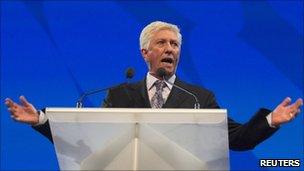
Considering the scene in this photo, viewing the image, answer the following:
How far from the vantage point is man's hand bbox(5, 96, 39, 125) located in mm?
1562

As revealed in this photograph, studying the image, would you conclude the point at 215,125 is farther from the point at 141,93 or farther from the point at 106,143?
the point at 141,93

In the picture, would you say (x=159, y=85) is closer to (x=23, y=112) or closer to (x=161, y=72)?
(x=161, y=72)

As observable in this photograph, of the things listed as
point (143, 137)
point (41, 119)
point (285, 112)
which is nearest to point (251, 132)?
point (285, 112)

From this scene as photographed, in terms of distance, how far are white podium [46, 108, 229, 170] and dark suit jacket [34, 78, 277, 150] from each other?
0.34 m

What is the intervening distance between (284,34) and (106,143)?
A: 5.83 feet

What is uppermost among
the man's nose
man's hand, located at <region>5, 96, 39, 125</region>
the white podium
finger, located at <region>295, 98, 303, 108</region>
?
the man's nose

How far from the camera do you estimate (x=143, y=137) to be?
128 centimetres

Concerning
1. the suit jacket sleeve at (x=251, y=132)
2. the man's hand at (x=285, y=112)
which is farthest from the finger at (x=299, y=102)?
the suit jacket sleeve at (x=251, y=132)

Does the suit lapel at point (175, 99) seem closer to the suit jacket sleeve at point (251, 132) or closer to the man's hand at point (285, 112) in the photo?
the suit jacket sleeve at point (251, 132)

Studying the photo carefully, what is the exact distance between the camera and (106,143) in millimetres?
1295

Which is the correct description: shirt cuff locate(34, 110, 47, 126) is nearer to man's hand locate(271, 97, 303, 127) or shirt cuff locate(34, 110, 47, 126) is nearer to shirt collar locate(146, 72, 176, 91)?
shirt collar locate(146, 72, 176, 91)

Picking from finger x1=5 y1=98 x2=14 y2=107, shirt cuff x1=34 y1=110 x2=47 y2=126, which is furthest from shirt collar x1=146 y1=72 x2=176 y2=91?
finger x1=5 y1=98 x2=14 y2=107

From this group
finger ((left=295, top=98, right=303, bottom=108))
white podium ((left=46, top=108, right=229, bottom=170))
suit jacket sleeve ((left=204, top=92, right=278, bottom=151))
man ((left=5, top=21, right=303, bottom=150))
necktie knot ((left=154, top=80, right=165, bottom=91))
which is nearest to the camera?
white podium ((left=46, top=108, right=229, bottom=170))

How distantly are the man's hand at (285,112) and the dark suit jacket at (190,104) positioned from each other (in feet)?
0.15
